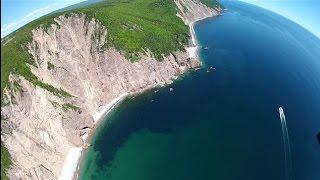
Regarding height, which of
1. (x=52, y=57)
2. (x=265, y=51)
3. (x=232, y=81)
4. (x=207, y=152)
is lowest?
(x=265, y=51)

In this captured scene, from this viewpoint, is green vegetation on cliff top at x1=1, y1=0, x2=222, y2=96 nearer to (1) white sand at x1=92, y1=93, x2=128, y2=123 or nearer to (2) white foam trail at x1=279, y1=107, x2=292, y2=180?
(1) white sand at x1=92, y1=93, x2=128, y2=123

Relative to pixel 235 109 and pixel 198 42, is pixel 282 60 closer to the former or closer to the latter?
pixel 198 42

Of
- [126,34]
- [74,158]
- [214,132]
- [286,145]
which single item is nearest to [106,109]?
[74,158]

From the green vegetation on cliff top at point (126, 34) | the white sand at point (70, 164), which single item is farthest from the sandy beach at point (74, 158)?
the green vegetation on cliff top at point (126, 34)

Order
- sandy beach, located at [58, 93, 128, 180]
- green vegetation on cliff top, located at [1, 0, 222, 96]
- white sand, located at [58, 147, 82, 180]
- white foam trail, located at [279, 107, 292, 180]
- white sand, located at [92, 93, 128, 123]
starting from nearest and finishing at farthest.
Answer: white foam trail, located at [279, 107, 292, 180] → white sand, located at [58, 147, 82, 180] → sandy beach, located at [58, 93, 128, 180] → green vegetation on cliff top, located at [1, 0, 222, 96] → white sand, located at [92, 93, 128, 123]

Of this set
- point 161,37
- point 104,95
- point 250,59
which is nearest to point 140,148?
point 104,95

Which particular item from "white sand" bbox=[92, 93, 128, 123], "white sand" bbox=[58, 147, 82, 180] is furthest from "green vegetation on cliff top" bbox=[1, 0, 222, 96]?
"white sand" bbox=[58, 147, 82, 180]

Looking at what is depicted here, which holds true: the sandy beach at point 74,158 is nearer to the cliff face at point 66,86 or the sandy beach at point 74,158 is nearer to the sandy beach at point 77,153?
the sandy beach at point 77,153

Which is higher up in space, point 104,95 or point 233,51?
point 104,95
